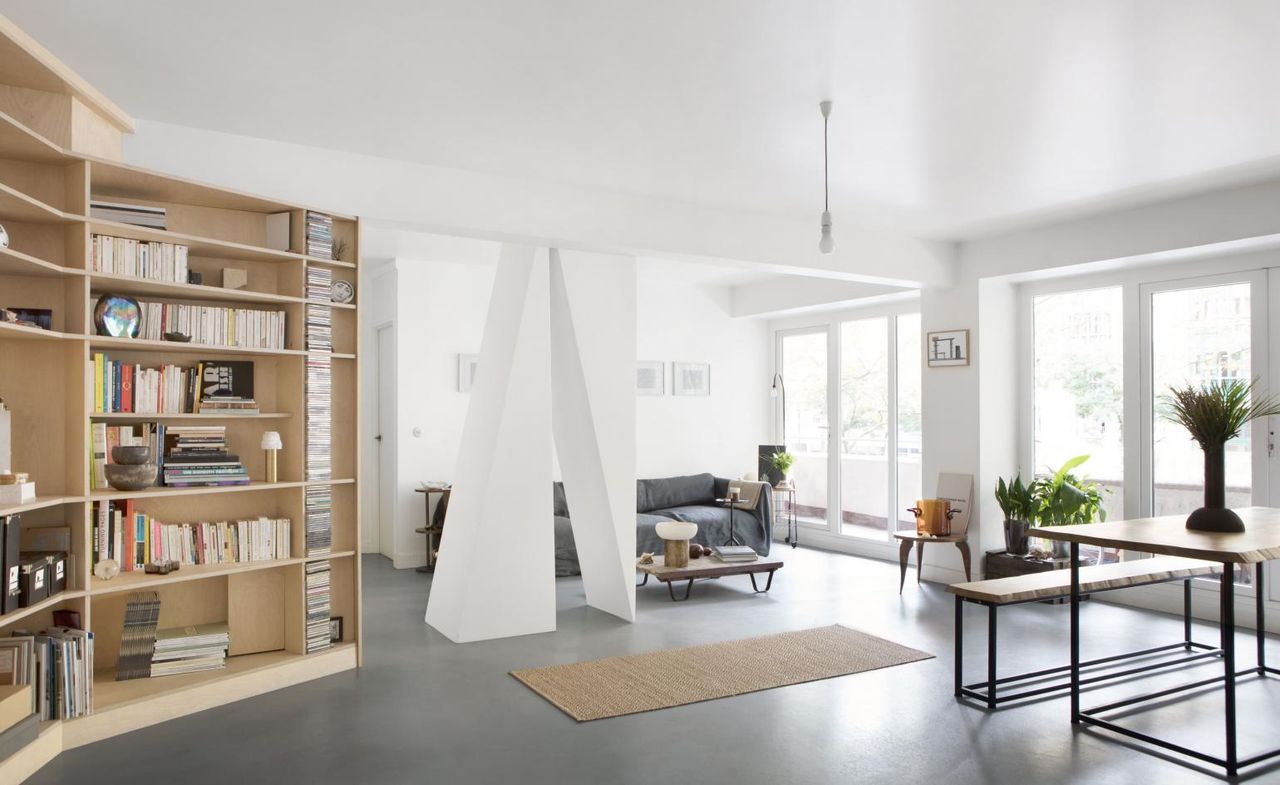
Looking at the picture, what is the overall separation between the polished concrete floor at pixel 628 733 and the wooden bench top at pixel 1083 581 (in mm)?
490

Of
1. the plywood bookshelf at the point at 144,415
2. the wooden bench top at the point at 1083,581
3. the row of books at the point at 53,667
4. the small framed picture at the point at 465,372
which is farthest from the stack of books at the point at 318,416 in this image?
the small framed picture at the point at 465,372

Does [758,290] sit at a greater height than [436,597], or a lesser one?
greater

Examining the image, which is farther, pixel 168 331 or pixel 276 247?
pixel 276 247

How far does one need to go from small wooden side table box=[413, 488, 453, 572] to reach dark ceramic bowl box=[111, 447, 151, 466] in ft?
11.3

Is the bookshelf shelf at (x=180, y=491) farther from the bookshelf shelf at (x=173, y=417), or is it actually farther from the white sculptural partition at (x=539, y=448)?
the white sculptural partition at (x=539, y=448)

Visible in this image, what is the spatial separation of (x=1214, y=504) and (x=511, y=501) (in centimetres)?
358

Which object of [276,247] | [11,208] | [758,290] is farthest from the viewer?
[758,290]

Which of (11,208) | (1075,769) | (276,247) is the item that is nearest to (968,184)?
(1075,769)

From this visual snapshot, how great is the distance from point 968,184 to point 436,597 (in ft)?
13.4

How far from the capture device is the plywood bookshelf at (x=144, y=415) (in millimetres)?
3365

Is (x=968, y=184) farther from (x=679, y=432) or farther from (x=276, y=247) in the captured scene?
(x=679, y=432)

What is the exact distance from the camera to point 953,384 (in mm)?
6914

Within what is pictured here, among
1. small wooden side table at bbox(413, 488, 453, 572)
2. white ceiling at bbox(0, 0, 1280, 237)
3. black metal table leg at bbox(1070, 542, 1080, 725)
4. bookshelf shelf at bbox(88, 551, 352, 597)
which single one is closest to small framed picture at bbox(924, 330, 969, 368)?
white ceiling at bbox(0, 0, 1280, 237)

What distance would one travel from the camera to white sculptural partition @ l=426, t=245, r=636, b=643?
5.23m
